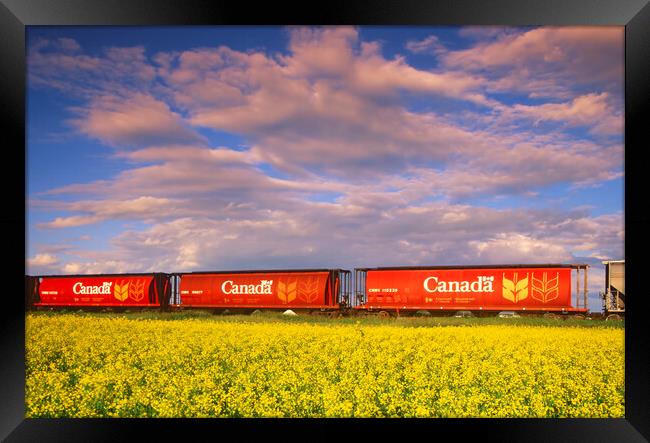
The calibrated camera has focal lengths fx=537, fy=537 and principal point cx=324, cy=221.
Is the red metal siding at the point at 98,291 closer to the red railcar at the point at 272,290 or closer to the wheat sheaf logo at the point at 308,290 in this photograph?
the red railcar at the point at 272,290

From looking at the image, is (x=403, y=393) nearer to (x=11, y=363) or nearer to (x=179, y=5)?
(x=11, y=363)

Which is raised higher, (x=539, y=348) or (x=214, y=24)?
(x=214, y=24)

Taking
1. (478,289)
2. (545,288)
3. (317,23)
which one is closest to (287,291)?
(478,289)

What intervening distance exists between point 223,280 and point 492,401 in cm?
2128

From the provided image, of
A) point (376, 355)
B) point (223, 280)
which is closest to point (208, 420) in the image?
point (376, 355)

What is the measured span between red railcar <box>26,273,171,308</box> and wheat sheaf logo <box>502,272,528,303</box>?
18.3m

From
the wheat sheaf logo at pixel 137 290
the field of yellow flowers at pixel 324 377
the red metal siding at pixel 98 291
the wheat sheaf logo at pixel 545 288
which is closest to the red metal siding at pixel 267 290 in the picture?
the wheat sheaf logo at pixel 137 290

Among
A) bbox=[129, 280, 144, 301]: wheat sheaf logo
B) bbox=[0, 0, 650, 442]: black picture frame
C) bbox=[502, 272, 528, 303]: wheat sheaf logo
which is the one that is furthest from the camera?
bbox=[129, 280, 144, 301]: wheat sheaf logo

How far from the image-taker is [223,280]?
91.5 feet

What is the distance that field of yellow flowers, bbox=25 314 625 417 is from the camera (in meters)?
7.56

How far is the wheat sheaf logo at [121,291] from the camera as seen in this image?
3034cm

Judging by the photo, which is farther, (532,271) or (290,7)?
(532,271)

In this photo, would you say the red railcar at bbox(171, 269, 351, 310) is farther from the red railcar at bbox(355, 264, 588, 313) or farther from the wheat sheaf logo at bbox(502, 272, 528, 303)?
the wheat sheaf logo at bbox(502, 272, 528, 303)

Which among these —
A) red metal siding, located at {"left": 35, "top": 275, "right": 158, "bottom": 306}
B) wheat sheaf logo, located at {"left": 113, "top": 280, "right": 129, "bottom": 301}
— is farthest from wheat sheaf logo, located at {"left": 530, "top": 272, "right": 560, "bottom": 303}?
wheat sheaf logo, located at {"left": 113, "top": 280, "right": 129, "bottom": 301}
